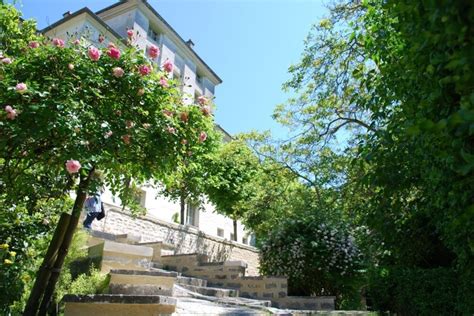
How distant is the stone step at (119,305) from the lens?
12.7 feet

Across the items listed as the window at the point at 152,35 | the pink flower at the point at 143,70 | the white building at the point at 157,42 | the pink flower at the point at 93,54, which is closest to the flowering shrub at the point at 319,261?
the pink flower at the point at 143,70

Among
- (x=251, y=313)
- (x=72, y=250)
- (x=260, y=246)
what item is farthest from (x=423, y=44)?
(x=260, y=246)

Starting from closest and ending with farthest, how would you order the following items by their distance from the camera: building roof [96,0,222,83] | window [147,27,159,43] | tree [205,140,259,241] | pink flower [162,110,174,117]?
pink flower [162,110,174,117]
tree [205,140,259,241]
building roof [96,0,222,83]
window [147,27,159,43]

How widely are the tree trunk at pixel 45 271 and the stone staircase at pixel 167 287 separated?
0.29m

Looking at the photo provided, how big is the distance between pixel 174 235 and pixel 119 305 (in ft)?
26.8

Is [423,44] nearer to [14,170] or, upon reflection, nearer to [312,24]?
[14,170]

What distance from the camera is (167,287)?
16.7ft

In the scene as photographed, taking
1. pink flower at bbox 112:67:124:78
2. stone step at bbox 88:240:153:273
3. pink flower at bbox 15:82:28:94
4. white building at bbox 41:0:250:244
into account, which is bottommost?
stone step at bbox 88:240:153:273

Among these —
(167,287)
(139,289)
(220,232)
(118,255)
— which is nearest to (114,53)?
(139,289)

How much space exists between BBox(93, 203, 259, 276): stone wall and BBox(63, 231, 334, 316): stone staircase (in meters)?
1.43

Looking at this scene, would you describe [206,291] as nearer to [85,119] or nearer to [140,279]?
[140,279]

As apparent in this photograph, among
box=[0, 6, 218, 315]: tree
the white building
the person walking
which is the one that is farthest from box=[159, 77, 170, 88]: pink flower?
the white building

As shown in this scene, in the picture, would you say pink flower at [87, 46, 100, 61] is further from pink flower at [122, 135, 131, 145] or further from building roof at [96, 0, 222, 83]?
building roof at [96, 0, 222, 83]

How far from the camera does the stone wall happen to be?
10516mm
